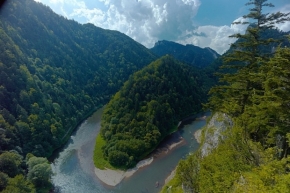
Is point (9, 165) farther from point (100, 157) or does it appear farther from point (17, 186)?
point (100, 157)

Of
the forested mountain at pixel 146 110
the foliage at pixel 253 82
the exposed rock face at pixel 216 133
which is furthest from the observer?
the forested mountain at pixel 146 110

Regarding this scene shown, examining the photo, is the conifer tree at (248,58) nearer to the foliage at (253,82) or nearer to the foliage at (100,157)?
the foliage at (253,82)

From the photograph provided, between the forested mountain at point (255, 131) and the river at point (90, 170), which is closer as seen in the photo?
the forested mountain at point (255, 131)

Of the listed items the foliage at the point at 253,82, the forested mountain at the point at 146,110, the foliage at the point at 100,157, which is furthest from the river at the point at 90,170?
the foliage at the point at 253,82

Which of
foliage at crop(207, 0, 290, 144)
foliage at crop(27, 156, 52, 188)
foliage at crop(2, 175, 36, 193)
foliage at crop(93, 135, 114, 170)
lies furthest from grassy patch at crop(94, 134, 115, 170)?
foliage at crop(207, 0, 290, 144)

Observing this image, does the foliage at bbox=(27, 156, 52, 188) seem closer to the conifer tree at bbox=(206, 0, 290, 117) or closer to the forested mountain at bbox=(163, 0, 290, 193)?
the forested mountain at bbox=(163, 0, 290, 193)

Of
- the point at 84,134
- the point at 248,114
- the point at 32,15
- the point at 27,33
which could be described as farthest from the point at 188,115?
the point at 32,15
